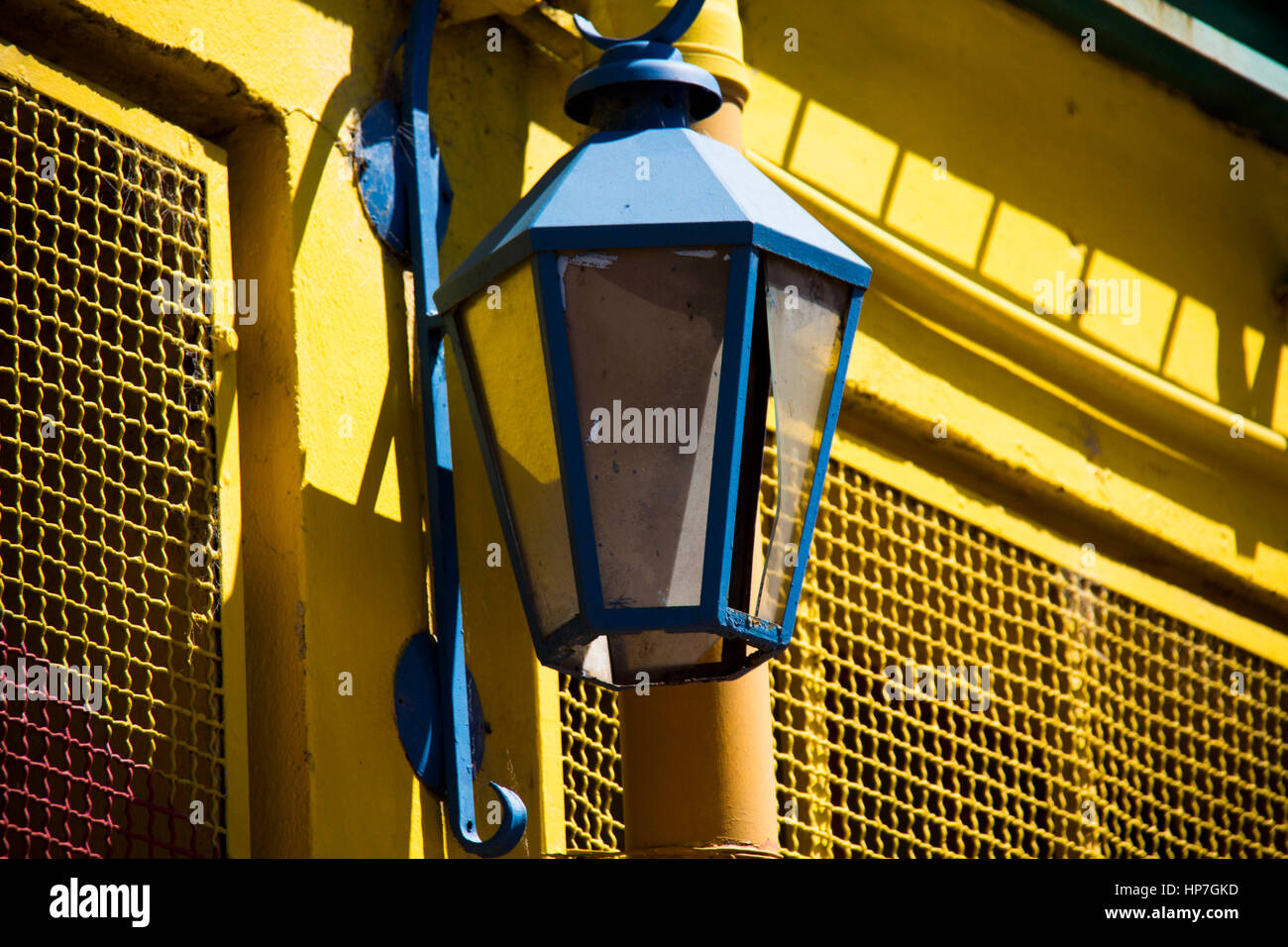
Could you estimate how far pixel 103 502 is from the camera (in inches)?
124

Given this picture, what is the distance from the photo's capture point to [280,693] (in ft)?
10.8

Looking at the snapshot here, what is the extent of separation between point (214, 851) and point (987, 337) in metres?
2.47

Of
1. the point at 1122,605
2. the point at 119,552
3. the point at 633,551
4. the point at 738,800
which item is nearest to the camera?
the point at 633,551

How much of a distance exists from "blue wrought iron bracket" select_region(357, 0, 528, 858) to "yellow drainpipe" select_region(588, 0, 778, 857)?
256 millimetres

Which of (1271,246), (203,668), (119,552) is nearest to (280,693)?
(203,668)

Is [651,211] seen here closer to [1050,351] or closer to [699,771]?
[699,771]

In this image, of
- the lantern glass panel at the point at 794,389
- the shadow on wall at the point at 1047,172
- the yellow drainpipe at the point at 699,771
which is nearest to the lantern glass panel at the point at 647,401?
the lantern glass panel at the point at 794,389

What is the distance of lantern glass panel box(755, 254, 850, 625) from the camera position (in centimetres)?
298

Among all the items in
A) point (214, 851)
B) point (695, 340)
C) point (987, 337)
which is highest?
point (987, 337)

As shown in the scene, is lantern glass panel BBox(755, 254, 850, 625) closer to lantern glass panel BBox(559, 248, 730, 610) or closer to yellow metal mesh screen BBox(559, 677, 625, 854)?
lantern glass panel BBox(559, 248, 730, 610)

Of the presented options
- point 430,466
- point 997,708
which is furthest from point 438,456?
point 997,708

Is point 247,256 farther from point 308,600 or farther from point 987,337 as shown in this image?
point 987,337

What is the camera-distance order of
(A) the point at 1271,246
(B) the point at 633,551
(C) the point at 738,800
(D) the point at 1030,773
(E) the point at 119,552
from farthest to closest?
(A) the point at 1271,246 < (D) the point at 1030,773 < (C) the point at 738,800 < (E) the point at 119,552 < (B) the point at 633,551

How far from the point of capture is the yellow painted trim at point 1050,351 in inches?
179
